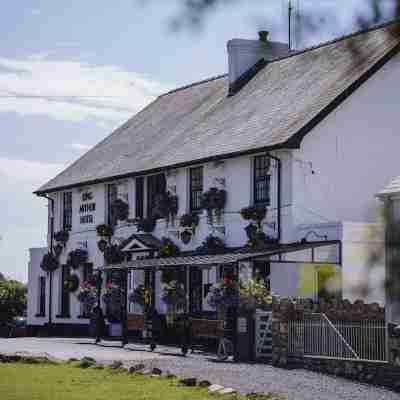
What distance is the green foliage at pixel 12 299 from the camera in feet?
139

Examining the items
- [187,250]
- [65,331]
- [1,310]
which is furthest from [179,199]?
[1,310]

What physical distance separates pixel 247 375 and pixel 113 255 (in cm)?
1754

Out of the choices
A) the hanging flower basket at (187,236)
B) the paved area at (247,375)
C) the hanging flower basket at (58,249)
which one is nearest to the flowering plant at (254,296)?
the paved area at (247,375)

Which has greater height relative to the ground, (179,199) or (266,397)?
Answer: (179,199)

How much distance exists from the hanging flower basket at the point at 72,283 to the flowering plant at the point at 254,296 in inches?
591

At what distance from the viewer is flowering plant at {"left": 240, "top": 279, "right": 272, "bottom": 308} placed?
22516mm

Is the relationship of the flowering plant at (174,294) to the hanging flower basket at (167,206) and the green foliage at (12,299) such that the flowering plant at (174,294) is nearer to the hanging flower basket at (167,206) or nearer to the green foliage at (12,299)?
the hanging flower basket at (167,206)

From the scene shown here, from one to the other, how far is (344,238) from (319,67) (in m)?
9.35

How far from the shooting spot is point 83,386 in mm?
16078

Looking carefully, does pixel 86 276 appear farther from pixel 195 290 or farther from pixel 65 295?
pixel 195 290

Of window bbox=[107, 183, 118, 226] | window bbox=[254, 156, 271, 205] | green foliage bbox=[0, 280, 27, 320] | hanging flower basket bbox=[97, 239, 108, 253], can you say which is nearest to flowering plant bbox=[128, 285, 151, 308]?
window bbox=[254, 156, 271, 205]

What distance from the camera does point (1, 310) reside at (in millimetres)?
42438

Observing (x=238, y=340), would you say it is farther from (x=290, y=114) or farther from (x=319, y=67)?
(x=319, y=67)

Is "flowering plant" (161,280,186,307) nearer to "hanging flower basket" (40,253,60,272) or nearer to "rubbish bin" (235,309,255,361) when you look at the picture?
"rubbish bin" (235,309,255,361)
